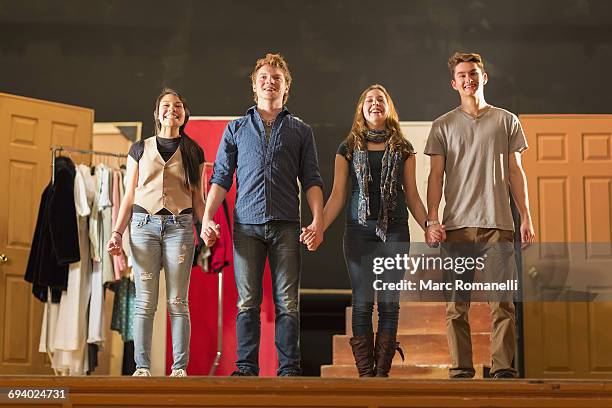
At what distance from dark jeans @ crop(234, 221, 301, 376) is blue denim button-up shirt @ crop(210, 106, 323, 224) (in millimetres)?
68

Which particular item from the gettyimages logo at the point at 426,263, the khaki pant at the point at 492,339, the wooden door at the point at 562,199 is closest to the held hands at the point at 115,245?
the gettyimages logo at the point at 426,263

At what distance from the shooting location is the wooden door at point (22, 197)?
22.2 ft

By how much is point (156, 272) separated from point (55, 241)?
183 centimetres

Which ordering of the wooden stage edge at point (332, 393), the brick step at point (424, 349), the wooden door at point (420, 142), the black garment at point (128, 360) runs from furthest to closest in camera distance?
the wooden door at point (420, 142), the black garment at point (128, 360), the brick step at point (424, 349), the wooden stage edge at point (332, 393)

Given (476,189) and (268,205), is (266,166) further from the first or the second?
(476,189)

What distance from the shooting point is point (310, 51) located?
310 inches

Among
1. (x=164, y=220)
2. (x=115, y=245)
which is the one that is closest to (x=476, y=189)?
(x=164, y=220)

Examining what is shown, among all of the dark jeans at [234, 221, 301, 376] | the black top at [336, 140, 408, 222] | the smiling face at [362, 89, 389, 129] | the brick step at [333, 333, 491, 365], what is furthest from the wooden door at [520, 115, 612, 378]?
the dark jeans at [234, 221, 301, 376]

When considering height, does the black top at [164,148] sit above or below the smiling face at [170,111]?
below

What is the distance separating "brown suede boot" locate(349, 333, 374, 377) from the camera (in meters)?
4.69

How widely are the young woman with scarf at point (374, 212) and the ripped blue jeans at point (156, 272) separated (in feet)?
2.10

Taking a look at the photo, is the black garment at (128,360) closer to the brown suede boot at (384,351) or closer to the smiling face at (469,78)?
the brown suede boot at (384,351)

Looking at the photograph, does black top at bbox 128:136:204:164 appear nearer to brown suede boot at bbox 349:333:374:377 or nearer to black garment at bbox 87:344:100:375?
brown suede boot at bbox 349:333:374:377

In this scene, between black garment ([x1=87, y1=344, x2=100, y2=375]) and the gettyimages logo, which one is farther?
black garment ([x1=87, y1=344, x2=100, y2=375])
